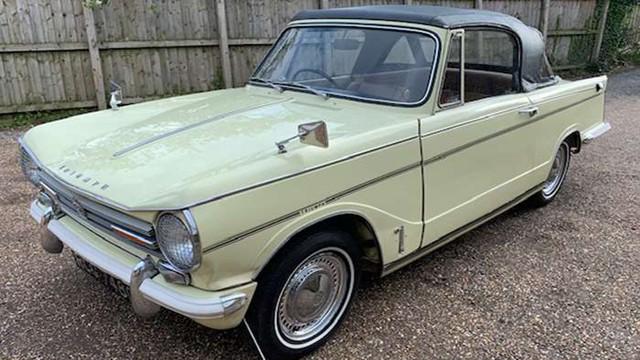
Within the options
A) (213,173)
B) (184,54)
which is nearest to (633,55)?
(184,54)

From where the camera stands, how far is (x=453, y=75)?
334 centimetres

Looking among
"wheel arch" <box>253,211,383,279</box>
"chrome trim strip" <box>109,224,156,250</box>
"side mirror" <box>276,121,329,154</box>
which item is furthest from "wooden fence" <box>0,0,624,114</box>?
"side mirror" <box>276,121,329,154</box>

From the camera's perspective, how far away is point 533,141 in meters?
4.09

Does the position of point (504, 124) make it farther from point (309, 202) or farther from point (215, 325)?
point (215, 325)

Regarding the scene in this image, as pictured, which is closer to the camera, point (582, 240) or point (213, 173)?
point (213, 173)

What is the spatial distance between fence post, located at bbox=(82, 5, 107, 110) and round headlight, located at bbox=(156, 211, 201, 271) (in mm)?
6392

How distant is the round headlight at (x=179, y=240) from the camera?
2104 millimetres

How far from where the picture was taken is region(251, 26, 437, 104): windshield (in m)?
3.28

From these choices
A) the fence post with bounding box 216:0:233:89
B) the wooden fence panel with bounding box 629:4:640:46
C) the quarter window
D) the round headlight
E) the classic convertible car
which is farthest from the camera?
the wooden fence panel with bounding box 629:4:640:46

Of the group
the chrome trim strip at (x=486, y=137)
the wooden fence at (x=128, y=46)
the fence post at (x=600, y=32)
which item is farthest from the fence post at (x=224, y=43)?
the fence post at (x=600, y=32)

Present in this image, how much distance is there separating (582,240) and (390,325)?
6.65 feet

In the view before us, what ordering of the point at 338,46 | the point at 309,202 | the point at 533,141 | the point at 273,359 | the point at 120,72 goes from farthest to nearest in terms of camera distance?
the point at 120,72 < the point at 533,141 < the point at 338,46 < the point at 273,359 < the point at 309,202

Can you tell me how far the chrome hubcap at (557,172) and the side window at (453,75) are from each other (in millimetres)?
1951

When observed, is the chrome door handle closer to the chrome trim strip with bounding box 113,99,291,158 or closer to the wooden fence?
the chrome trim strip with bounding box 113,99,291,158
